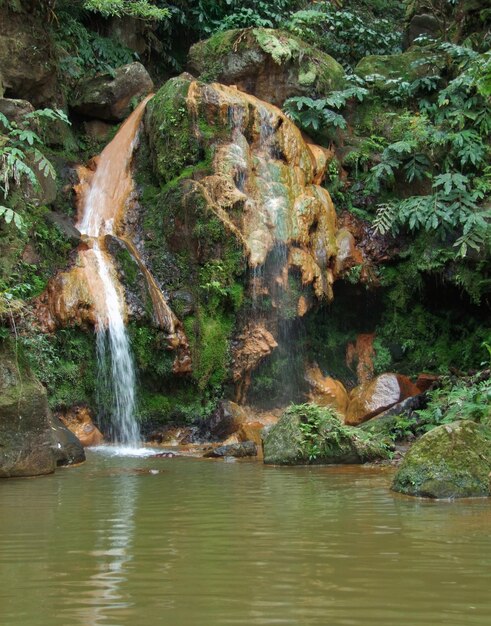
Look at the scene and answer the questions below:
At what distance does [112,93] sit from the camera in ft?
53.7

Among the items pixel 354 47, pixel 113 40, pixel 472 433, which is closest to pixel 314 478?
pixel 472 433

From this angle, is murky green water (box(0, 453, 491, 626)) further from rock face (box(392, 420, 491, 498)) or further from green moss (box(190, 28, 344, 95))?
green moss (box(190, 28, 344, 95))

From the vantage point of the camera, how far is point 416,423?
10.5m

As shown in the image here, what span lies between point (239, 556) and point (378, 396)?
8.14 m

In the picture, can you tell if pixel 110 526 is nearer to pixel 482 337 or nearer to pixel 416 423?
pixel 416 423

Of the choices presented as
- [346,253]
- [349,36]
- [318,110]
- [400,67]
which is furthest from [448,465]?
[349,36]

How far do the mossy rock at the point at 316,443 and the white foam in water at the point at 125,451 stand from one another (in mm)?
1837

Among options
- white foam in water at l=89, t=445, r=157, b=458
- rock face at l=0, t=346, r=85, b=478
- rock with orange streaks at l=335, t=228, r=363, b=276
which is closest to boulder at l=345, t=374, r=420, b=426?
rock with orange streaks at l=335, t=228, r=363, b=276

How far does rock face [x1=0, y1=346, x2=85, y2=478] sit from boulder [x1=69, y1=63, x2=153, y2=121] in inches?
377

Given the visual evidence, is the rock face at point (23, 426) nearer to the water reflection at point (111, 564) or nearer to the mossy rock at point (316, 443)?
the water reflection at point (111, 564)

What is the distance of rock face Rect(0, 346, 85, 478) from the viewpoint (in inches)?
312

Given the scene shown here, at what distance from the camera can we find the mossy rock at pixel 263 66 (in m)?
16.6

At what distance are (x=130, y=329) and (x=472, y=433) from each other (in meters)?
6.55

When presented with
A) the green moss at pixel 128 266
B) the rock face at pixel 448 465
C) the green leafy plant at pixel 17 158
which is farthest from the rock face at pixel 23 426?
the green moss at pixel 128 266
